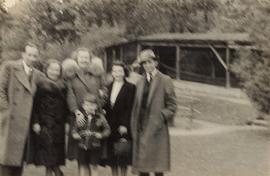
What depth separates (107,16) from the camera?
3.09 m

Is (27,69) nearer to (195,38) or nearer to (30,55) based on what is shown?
(30,55)

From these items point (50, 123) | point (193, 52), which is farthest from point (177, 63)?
point (50, 123)

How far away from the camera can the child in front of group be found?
8.93 ft

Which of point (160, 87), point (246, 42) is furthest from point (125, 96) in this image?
point (246, 42)

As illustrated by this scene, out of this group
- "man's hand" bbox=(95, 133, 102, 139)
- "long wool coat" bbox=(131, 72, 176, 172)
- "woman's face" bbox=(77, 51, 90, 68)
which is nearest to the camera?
"man's hand" bbox=(95, 133, 102, 139)

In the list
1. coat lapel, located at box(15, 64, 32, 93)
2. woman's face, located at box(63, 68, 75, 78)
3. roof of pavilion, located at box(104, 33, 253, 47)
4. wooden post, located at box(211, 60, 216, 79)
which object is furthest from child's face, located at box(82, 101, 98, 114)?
wooden post, located at box(211, 60, 216, 79)

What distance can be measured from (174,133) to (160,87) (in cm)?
32

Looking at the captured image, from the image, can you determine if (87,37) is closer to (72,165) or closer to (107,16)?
(107,16)

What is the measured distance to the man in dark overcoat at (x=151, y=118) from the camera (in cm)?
283

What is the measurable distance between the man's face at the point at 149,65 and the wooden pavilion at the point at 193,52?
0.06m

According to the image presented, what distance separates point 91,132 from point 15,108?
490mm

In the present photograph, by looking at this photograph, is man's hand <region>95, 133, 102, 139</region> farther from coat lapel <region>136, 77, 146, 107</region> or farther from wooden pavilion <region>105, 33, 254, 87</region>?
wooden pavilion <region>105, 33, 254, 87</region>

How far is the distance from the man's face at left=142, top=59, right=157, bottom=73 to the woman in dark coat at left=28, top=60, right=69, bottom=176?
0.50m

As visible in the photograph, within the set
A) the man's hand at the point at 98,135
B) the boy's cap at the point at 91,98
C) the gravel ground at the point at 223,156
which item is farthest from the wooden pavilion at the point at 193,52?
the man's hand at the point at 98,135
